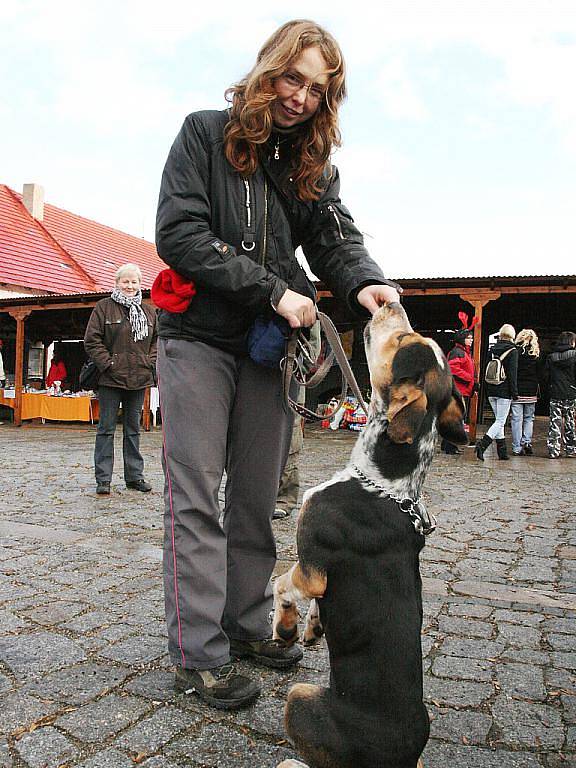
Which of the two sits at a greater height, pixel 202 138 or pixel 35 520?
pixel 202 138

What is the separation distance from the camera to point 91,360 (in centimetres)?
698

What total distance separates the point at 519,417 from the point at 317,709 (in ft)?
34.2

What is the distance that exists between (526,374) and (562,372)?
59 cm

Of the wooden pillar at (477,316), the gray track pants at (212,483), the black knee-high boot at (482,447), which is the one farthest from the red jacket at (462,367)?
the gray track pants at (212,483)

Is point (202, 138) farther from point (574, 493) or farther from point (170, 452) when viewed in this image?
point (574, 493)

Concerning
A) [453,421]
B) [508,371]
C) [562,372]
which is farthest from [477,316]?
[453,421]

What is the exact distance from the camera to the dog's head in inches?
83.3

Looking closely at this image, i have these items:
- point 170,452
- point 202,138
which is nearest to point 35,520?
point 170,452

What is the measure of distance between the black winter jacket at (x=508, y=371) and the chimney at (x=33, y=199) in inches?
821

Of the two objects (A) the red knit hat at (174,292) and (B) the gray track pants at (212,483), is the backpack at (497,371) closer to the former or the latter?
(B) the gray track pants at (212,483)

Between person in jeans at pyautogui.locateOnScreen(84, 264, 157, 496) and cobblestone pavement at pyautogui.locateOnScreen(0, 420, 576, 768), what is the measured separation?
3.16 feet

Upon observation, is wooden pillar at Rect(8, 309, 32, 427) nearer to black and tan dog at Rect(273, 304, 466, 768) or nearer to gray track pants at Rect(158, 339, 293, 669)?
gray track pants at Rect(158, 339, 293, 669)

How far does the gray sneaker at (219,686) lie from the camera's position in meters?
2.43

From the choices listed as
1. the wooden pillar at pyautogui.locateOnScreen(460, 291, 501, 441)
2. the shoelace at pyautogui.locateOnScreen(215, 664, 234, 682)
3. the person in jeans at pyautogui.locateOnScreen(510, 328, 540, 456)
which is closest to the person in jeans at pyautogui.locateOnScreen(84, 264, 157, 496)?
the shoelace at pyautogui.locateOnScreen(215, 664, 234, 682)
